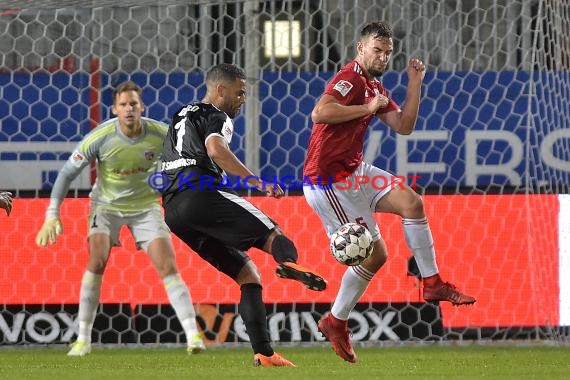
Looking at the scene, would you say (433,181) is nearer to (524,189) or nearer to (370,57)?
(524,189)

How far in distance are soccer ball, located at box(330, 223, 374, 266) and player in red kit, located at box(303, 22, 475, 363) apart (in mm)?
253

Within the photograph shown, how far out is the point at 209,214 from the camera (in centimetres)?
548

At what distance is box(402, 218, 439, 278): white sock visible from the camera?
5980 millimetres

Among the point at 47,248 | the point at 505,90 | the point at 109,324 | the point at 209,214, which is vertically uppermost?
the point at 505,90

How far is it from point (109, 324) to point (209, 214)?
8.16 ft

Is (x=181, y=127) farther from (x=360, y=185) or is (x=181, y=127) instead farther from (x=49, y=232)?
(x=49, y=232)

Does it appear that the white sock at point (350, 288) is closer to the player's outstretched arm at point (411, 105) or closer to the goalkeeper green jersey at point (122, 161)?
the player's outstretched arm at point (411, 105)

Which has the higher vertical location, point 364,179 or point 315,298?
point 364,179

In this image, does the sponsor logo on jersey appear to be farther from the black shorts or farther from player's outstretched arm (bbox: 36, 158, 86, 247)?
the black shorts

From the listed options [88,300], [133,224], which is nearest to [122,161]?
[133,224]

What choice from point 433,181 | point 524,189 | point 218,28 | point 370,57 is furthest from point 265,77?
point 370,57

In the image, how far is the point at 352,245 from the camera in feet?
18.6

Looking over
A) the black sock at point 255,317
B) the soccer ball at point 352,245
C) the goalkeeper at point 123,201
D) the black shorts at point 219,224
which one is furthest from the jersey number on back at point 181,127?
the goalkeeper at point 123,201

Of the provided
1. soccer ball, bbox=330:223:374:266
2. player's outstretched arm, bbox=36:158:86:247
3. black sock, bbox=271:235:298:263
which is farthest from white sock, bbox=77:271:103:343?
black sock, bbox=271:235:298:263
